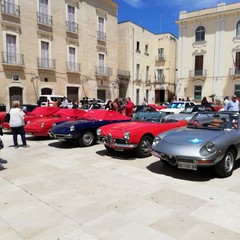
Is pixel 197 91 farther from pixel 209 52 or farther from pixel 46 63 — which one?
pixel 46 63

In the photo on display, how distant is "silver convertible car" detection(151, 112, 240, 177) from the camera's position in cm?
531

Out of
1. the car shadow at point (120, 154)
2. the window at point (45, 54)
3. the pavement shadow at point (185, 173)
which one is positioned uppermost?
the window at point (45, 54)

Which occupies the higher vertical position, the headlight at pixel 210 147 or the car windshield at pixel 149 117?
the car windshield at pixel 149 117

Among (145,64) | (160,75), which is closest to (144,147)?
(145,64)

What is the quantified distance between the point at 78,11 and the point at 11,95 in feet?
37.1

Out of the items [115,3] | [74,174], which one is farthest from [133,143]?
[115,3]

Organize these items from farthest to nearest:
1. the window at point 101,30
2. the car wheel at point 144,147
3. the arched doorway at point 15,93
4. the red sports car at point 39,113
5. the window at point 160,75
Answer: the window at point 160,75
the window at point 101,30
the arched doorway at point 15,93
the red sports car at point 39,113
the car wheel at point 144,147

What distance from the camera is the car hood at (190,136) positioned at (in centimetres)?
561

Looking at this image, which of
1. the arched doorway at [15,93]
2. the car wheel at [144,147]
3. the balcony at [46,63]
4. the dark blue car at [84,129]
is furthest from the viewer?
the balcony at [46,63]

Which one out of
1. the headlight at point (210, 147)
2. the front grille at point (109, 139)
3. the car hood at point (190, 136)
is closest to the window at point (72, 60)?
the front grille at point (109, 139)

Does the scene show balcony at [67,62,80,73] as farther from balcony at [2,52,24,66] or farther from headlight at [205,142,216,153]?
headlight at [205,142,216,153]

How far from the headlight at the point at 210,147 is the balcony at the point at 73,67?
23.5 metres

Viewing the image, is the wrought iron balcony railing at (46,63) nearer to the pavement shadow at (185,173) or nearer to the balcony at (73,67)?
the balcony at (73,67)

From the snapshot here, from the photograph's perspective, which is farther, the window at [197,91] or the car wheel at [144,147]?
the window at [197,91]
